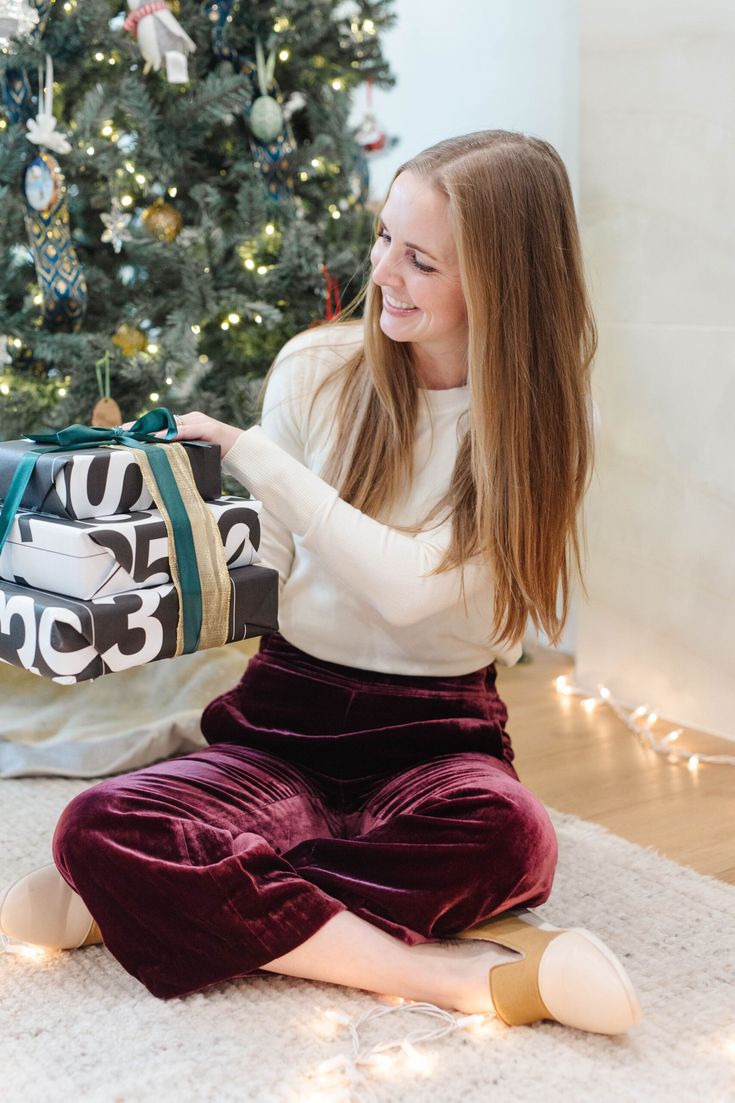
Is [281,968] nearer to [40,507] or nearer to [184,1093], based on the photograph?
[184,1093]

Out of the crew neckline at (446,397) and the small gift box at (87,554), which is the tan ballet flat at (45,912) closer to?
the small gift box at (87,554)

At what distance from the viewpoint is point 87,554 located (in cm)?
104

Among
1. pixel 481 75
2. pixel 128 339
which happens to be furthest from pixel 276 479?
pixel 481 75

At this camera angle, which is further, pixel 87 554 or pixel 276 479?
pixel 276 479

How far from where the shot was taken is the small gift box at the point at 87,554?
105 centimetres

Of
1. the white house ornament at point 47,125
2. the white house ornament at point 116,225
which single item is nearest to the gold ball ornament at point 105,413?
the white house ornament at point 116,225

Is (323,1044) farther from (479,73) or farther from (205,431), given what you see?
(479,73)

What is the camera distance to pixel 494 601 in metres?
1.39

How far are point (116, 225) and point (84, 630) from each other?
1142 millimetres

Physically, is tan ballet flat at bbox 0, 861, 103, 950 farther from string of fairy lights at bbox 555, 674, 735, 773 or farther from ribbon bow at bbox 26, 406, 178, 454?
string of fairy lights at bbox 555, 674, 735, 773

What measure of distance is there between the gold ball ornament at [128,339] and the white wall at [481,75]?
95 centimetres

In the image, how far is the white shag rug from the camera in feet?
3.49

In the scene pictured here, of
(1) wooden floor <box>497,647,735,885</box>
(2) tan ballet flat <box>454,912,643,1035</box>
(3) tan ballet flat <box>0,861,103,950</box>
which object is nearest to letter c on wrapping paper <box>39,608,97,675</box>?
(3) tan ballet flat <box>0,861,103,950</box>

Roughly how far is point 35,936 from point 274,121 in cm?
144
